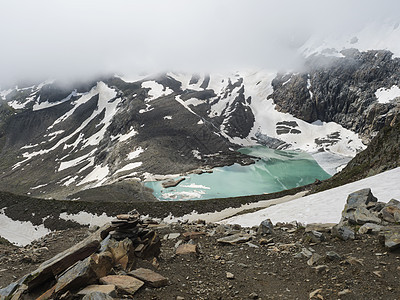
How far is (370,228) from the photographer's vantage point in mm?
9375

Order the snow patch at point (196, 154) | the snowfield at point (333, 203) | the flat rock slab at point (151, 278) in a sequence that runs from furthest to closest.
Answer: the snow patch at point (196, 154)
the snowfield at point (333, 203)
the flat rock slab at point (151, 278)

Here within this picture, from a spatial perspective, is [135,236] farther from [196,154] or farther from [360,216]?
[196,154]

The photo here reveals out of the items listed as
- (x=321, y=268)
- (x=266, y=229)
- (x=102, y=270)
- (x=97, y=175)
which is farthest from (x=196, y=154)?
(x=102, y=270)

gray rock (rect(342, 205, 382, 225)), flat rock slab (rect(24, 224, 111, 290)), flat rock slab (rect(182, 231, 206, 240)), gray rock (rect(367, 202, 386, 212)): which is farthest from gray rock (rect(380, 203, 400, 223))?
flat rock slab (rect(24, 224, 111, 290))

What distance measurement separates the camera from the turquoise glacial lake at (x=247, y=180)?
72062 millimetres

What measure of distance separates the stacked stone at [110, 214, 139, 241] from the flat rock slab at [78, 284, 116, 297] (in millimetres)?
2824

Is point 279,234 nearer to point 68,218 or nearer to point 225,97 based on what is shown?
point 68,218

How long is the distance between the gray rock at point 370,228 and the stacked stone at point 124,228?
29.0 feet

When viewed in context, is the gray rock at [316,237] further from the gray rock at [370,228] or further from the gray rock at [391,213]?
the gray rock at [391,213]

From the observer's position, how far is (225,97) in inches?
7771

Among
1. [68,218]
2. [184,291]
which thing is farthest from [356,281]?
[68,218]

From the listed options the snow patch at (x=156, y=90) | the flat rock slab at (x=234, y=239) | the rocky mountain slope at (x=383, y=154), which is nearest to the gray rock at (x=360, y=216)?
the flat rock slab at (x=234, y=239)

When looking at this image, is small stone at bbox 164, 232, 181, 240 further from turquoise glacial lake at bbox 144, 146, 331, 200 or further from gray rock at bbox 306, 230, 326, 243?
turquoise glacial lake at bbox 144, 146, 331, 200

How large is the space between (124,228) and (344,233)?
863 centimetres
